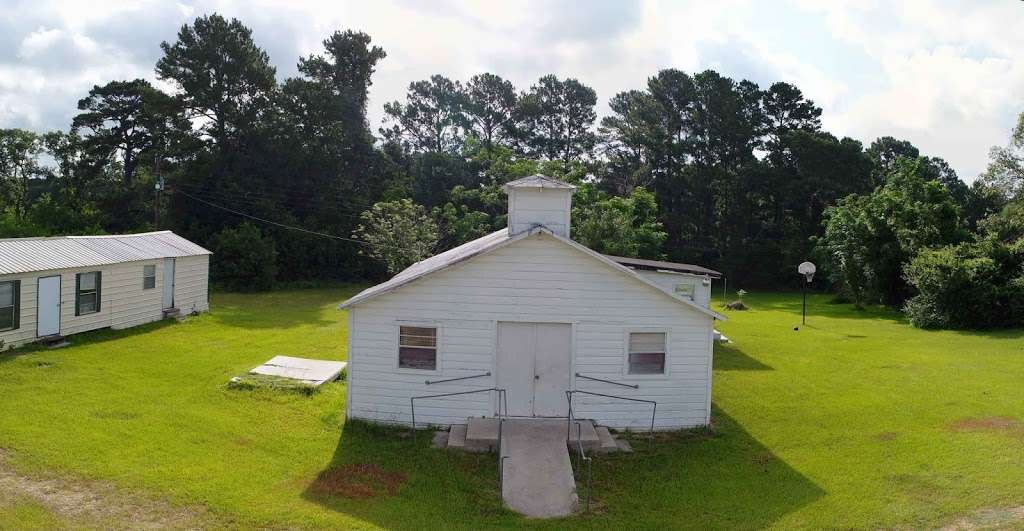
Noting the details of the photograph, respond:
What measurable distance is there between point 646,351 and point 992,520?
6650 millimetres

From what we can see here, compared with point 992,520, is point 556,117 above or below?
above

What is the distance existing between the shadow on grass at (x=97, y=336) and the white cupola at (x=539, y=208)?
14.1 meters

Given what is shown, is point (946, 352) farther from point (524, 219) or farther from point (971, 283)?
point (524, 219)

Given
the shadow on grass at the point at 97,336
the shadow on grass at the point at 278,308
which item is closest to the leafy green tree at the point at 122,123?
the shadow on grass at the point at 278,308

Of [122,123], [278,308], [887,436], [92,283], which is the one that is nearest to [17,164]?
[122,123]

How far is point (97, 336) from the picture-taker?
76.4ft

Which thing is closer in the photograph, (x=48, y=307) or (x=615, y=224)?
(x=48, y=307)

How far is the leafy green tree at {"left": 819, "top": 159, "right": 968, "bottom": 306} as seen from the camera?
123ft

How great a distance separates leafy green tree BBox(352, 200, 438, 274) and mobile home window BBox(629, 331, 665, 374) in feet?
83.5

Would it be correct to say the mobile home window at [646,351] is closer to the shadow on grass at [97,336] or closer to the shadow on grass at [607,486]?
the shadow on grass at [607,486]

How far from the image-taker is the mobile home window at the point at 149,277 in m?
26.7

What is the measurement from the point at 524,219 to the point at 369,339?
4353mm

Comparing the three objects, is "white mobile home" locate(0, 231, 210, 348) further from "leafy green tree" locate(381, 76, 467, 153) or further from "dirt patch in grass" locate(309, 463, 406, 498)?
"leafy green tree" locate(381, 76, 467, 153)

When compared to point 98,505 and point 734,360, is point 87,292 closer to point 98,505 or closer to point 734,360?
point 98,505
